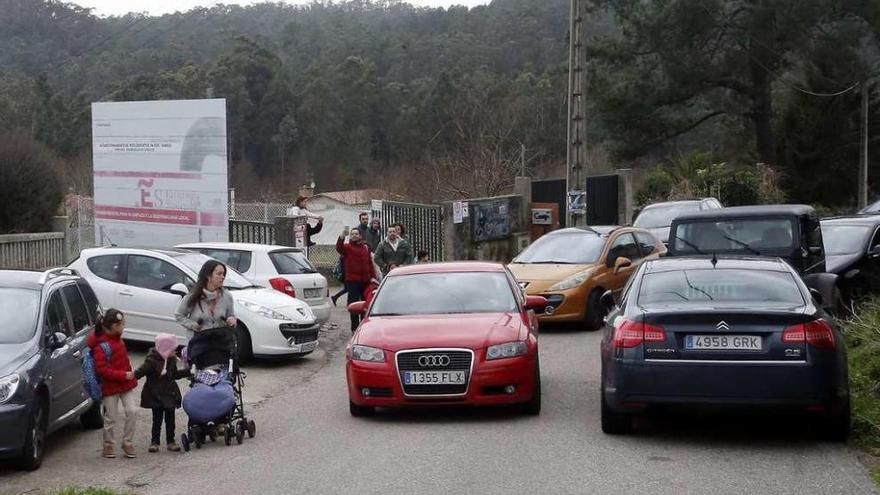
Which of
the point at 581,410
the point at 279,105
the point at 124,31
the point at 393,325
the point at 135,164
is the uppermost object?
the point at 124,31

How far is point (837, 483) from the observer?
7691 millimetres

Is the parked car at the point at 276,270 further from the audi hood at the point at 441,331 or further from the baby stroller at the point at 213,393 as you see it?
the baby stroller at the point at 213,393

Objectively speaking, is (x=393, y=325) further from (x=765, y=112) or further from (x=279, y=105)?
(x=279, y=105)

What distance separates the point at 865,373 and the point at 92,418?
24.3 ft

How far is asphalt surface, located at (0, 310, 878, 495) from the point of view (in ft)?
25.6

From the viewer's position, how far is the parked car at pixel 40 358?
334 inches

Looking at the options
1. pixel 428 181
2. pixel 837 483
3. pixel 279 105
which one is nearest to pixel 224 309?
pixel 837 483

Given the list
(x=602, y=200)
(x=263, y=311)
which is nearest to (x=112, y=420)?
(x=263, y=311)

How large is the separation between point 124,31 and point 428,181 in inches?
1294

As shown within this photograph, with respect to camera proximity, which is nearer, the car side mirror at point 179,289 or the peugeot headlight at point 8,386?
the peugeot headlight at point 8,386

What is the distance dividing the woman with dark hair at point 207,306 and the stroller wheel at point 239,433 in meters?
0.92

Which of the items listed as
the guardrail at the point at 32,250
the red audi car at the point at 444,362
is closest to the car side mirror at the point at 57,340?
the red audi car at the point at 444,362

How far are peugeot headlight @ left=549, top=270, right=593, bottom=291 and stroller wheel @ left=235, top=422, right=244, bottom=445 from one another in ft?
25.9

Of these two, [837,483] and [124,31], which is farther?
[124,31]
